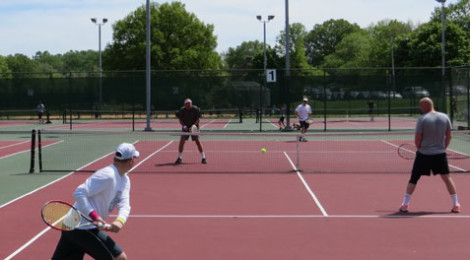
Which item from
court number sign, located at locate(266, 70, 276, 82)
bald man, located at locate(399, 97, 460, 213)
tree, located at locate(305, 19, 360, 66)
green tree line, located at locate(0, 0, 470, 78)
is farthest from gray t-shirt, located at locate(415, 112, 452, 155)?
tree, located at locate(305, 19, 360, 66)

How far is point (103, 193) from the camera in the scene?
416 cm

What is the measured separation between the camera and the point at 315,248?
6.29 metres

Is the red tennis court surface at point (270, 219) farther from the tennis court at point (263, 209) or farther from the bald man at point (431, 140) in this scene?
the bald man at point (431, 140)

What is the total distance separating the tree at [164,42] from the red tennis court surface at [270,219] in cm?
4559

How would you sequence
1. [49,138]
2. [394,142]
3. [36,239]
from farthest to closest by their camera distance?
[49,138] < [394,142] < [36,239]

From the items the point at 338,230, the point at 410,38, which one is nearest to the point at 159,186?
the point at 338,230

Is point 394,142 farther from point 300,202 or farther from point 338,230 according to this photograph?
point 338,230

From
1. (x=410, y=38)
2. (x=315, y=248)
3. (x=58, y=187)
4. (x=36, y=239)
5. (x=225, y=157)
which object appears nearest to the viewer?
(x=315, y=248)

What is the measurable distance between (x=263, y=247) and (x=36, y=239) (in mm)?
2717

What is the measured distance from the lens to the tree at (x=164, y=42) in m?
57.1

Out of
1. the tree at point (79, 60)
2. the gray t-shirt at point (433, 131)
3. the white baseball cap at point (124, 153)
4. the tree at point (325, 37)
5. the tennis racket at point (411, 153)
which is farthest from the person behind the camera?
the tree at point (79, 60)

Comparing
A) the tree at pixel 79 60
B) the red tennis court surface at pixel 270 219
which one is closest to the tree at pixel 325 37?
the tree at pixel 79 60

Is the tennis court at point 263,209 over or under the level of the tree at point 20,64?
under

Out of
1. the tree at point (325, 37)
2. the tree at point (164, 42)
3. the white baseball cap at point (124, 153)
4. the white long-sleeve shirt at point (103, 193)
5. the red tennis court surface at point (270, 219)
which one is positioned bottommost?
the red tennis court surface at point (270, 219)
